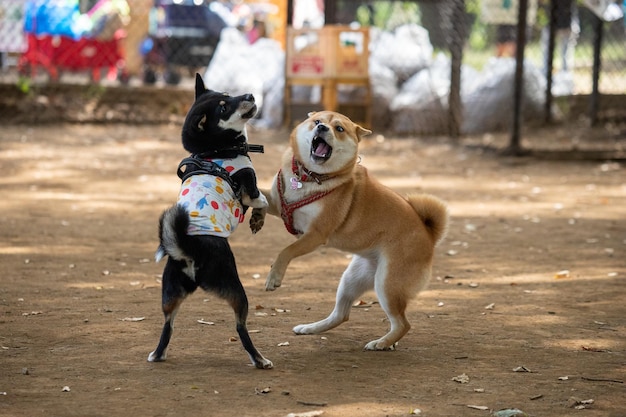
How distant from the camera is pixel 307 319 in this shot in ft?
17.3

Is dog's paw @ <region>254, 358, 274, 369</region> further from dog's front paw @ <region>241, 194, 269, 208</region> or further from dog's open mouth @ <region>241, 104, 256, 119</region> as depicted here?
dog's open mouth @ <region>241, 104, 256, 119</region>

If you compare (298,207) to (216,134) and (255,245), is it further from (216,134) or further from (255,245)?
(255,245)

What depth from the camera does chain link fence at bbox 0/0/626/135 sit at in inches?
559

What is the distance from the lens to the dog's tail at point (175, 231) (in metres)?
4.02

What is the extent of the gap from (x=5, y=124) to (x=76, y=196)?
17.1ft

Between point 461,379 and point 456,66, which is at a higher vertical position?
point 456,66

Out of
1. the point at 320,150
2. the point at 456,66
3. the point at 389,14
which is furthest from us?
the point at 389,14

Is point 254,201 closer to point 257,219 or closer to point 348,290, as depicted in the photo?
point 257,219

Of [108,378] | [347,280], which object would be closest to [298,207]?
[347,280]

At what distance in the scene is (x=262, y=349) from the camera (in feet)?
15.2

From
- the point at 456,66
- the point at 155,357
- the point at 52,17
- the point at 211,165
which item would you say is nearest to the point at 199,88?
the point at 211,165

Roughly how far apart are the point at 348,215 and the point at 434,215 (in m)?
0.51

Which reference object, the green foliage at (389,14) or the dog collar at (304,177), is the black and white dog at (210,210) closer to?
the dog collar at (304,177)

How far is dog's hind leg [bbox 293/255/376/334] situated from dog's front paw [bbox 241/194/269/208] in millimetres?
678
